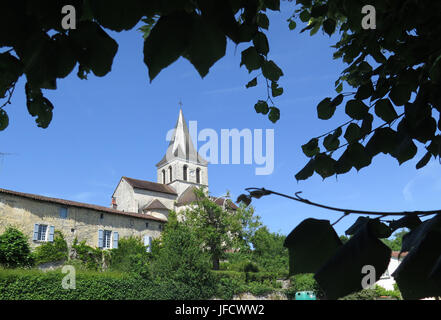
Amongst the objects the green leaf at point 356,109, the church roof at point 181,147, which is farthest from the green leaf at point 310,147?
the church roof at point 181,147

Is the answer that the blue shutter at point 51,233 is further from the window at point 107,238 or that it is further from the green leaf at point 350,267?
the green leaf at point 350,267

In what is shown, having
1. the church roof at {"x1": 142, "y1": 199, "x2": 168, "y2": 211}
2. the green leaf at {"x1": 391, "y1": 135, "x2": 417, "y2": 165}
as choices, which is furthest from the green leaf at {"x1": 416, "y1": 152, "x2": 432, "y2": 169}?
the church roof at {"x1": 142, "y1": 199, "x2": 168, "y2": 211}

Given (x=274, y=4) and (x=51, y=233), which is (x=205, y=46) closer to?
(x=274, y=4)

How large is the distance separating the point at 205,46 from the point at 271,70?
1.50 meters

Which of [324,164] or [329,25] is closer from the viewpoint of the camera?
[324,164]

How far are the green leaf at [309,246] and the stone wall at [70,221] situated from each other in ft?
95.5

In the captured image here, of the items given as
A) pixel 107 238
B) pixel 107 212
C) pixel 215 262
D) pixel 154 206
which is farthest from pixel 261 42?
pixel 154 206

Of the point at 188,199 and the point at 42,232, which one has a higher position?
the point at 188,199

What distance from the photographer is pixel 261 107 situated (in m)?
2.95

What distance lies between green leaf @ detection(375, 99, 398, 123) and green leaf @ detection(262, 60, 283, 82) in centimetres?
63

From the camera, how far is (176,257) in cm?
2666

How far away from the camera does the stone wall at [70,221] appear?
25391mm
